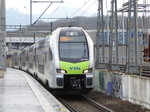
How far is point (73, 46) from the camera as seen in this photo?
20.4 meters

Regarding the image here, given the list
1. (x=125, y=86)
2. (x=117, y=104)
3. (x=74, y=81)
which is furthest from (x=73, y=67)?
(x=117, y=104)

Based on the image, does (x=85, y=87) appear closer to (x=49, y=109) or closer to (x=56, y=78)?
(x=56, y=78)

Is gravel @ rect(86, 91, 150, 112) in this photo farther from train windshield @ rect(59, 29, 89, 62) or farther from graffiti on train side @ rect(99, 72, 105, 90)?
train windshield @ rect(59, 29, 89, 62)

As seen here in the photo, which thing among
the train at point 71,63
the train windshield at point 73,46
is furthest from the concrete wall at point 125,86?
the train windshield at point 73,46

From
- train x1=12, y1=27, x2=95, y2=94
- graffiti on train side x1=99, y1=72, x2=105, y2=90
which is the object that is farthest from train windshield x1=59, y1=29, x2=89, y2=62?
graffiti on train side x1=99, y1=72, x2=105, y2=90

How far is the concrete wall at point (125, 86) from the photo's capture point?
15625mm

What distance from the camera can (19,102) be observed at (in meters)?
15.1

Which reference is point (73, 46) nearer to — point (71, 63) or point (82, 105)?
point (71, 63)

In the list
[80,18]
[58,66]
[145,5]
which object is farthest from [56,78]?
[80,18]

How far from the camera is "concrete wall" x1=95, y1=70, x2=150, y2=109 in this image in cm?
1562

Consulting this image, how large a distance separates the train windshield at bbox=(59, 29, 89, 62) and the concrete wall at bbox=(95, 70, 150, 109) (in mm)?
1952

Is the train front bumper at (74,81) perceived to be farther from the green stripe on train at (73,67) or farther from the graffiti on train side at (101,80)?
the graffiti on train side at (101,80)

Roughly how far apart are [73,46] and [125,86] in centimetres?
360

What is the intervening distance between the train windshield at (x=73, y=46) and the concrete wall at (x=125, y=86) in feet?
6.41
